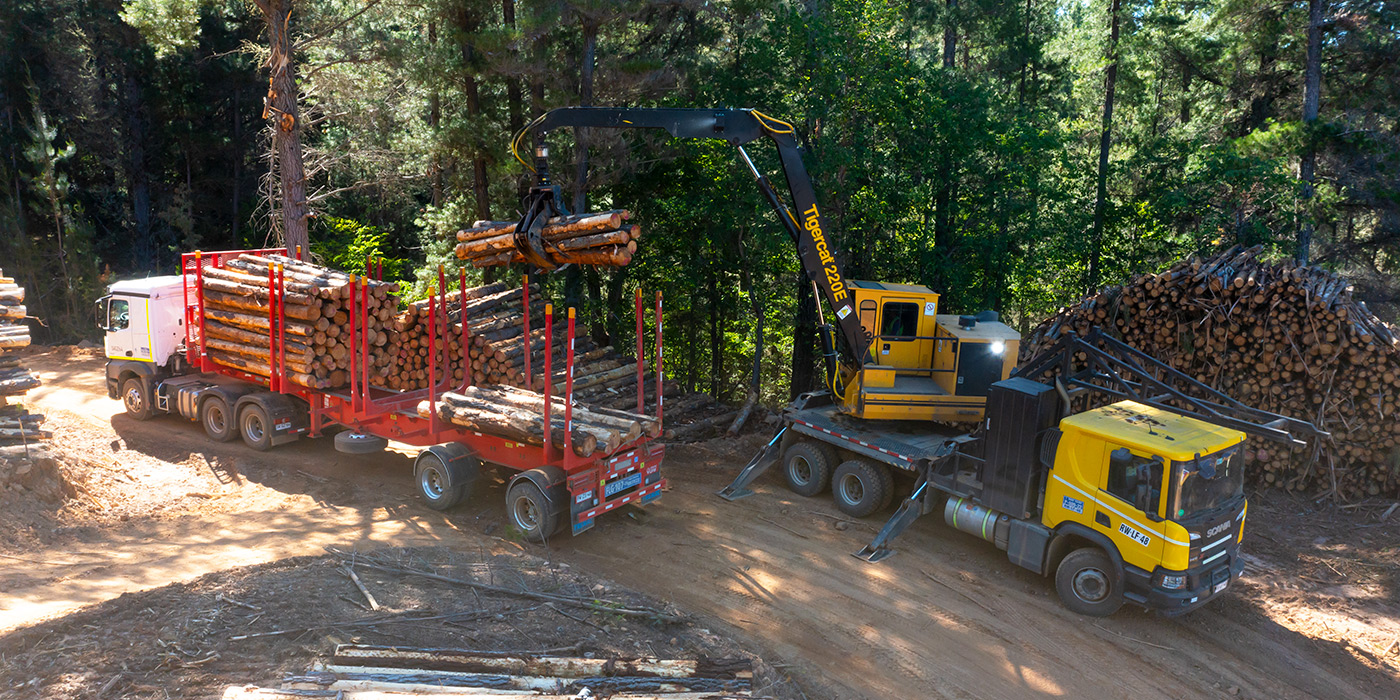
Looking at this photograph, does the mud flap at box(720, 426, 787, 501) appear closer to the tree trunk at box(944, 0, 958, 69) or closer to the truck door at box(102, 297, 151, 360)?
the truck door at box(102, 297, 151, 360)

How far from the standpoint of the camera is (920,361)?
13445 mm

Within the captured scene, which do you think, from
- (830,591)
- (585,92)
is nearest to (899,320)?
(830,591)

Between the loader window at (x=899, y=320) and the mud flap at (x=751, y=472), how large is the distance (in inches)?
90.5

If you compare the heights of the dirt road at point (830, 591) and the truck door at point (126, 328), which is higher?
the truck door at point (126, 328)

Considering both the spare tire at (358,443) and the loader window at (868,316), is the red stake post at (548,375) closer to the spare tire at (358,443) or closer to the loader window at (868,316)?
the spare tire at (358,443)

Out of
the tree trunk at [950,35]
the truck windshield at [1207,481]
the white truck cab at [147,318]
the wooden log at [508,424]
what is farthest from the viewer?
the tree trunk at [950,35]

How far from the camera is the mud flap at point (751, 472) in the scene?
43.6 feet

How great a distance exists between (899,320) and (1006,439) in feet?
10.6

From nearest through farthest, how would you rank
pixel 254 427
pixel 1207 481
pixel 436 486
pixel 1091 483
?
pixel 1207 481, pixel 1091 483, pixel 436 486, pixel 254 427

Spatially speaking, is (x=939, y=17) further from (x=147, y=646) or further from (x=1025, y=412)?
(x=147, y=646)

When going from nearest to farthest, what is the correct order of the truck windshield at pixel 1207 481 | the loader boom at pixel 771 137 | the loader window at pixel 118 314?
the truck windshield at pixel 1207 481
the loader boom at pixel 771 137
the loader window at pixel 118 314

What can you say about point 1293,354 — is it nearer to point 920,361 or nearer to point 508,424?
point 920,361

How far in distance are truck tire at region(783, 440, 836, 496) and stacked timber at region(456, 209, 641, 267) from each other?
14.6 ft

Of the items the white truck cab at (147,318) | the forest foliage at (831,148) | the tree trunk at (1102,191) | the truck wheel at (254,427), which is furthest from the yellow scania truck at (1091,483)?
the white truck cab at (147,318)
